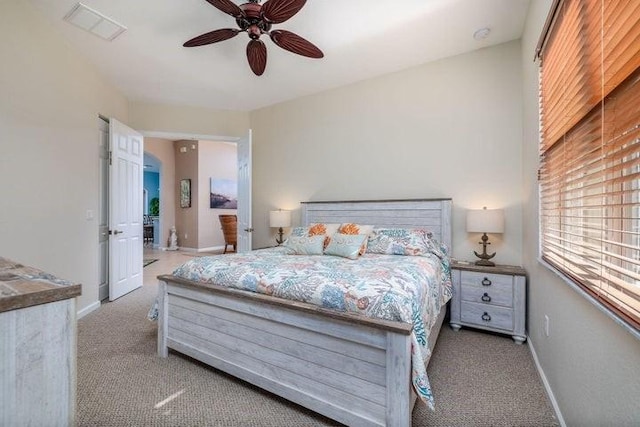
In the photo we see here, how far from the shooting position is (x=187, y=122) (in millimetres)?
4582

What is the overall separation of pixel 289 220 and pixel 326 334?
2753 millimetres

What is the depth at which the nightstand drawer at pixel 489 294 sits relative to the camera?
102 inches

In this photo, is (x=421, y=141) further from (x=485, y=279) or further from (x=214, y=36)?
(x=214, y=36)

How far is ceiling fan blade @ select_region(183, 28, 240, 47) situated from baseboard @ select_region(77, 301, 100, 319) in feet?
9.54

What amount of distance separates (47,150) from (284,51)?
2418 millimetres

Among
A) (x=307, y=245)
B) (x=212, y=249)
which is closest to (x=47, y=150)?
(x=307, y=245)

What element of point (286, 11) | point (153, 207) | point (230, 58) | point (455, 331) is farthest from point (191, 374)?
point (153, 207)

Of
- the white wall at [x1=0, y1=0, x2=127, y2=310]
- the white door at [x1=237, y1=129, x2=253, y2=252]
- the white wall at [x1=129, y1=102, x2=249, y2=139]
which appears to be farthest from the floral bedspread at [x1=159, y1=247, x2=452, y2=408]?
the white wall at [x1=129, y1=102, x2=249, y2=139]

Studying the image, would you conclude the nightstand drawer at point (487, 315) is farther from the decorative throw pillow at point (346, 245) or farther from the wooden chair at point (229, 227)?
the wooden chair at point (229, 227)

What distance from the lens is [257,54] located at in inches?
98.8

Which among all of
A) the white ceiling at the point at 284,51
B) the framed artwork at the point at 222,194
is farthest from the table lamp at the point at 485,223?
the framed artwork at the point at 222,194

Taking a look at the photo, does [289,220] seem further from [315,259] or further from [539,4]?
[539,4]

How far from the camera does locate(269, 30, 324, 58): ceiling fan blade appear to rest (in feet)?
7.44

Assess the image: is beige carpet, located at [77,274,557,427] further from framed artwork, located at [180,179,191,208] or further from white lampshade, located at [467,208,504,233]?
framed artwork, located at [180,179,191,208]
